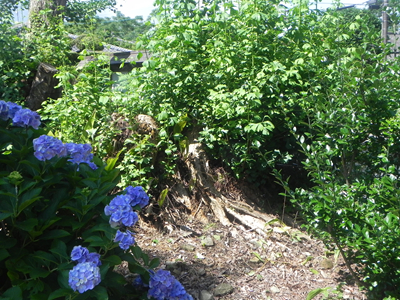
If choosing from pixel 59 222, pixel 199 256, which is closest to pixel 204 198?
pixel 199 256

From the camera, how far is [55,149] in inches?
86.6

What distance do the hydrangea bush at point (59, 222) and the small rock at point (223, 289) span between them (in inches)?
26.8

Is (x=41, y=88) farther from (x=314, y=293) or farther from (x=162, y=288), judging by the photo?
(x=314, y=293)

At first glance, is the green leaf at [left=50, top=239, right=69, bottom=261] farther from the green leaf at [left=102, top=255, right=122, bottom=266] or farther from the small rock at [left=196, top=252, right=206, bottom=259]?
the small rock at [left=196, top=252, right=206, bottom=259]

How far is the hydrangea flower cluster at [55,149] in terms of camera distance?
2162 mm

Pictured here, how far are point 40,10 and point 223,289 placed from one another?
642 cm

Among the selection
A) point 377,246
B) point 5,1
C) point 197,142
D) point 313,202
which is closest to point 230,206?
point 197,142

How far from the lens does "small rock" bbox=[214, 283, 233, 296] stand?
3.15m

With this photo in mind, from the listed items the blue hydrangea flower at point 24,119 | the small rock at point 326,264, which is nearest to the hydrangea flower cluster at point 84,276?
the blue hydrangea flower at point 24,119

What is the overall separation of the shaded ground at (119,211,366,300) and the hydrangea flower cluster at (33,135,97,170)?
54.8 inches

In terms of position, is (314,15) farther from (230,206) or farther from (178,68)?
(230,206)

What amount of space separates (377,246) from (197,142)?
2536mm

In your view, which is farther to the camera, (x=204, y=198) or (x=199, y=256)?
(x=204, y=198)

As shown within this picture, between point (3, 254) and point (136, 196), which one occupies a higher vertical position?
point (136, 196)
